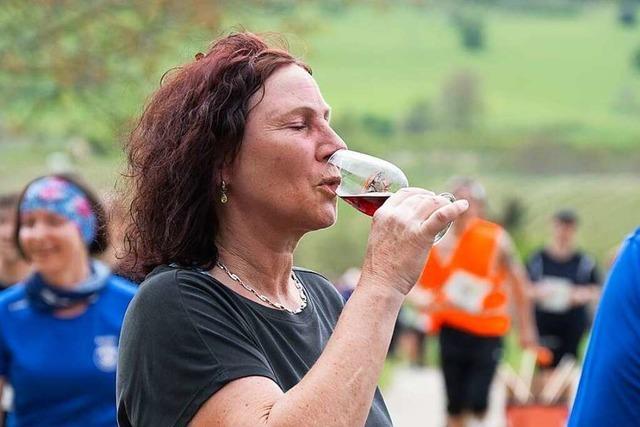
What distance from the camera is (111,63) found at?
1371 cm

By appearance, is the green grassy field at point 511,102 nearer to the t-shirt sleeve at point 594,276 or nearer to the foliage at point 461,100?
the foliage at point 461,100

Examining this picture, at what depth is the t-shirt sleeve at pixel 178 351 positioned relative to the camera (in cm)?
266

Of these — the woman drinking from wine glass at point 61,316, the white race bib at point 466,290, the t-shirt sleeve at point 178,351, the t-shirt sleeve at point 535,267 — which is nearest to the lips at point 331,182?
the t-shirt sleeve at point 178,351

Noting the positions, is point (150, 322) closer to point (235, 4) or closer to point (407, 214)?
point (407, 214)

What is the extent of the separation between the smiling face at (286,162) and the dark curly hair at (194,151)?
0.03 metres

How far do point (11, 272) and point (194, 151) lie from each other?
489 centimetres

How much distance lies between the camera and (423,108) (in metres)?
44.6

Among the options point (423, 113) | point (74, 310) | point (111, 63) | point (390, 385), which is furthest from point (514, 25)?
point (74, 310)

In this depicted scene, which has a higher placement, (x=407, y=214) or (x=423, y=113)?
(x=407, y=214)

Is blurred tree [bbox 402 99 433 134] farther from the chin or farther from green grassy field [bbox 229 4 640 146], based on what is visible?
the chin

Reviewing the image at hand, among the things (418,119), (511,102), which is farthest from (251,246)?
(511,102)

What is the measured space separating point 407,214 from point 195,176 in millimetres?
526

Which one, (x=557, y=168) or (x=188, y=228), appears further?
(x=557, y=168)

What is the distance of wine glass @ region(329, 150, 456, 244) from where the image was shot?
285 cm
